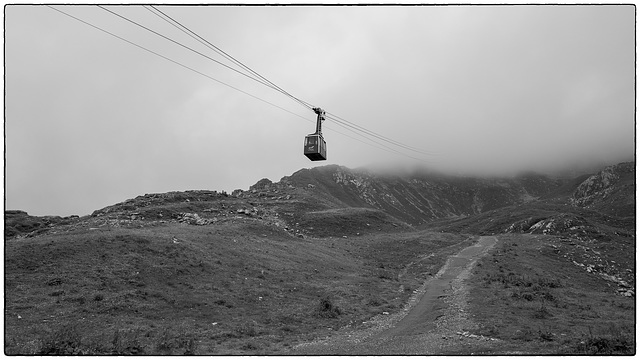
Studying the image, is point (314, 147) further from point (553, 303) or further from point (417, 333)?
point (553, 303)

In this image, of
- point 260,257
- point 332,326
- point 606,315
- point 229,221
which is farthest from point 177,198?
point 606,315

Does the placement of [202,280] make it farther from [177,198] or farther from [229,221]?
[177,198]

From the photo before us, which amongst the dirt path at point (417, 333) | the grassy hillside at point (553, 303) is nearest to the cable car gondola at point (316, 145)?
the dirt path at point (417, 333)

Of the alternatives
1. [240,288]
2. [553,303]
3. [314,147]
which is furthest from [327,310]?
[553,303]

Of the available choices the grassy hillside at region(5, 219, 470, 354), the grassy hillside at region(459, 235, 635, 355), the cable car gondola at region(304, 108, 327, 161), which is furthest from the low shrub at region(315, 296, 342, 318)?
the cable car gondola at region(304, 108, 327, 161)

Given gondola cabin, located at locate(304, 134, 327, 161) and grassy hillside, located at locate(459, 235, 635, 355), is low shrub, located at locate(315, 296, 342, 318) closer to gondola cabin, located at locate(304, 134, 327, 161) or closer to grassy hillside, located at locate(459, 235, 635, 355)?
grassy hillside, located at locate(459, 235, 635, 355)

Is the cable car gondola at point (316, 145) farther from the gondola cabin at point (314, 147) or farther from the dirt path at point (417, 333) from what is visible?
the dirt path at point (417, 333)

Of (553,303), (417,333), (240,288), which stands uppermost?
(240,288)

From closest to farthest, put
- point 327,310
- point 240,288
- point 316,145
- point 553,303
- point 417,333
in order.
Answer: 1. point 417,333
2. point 327,310
3. point 316,145
4. point 553,303
5. point 240,288
